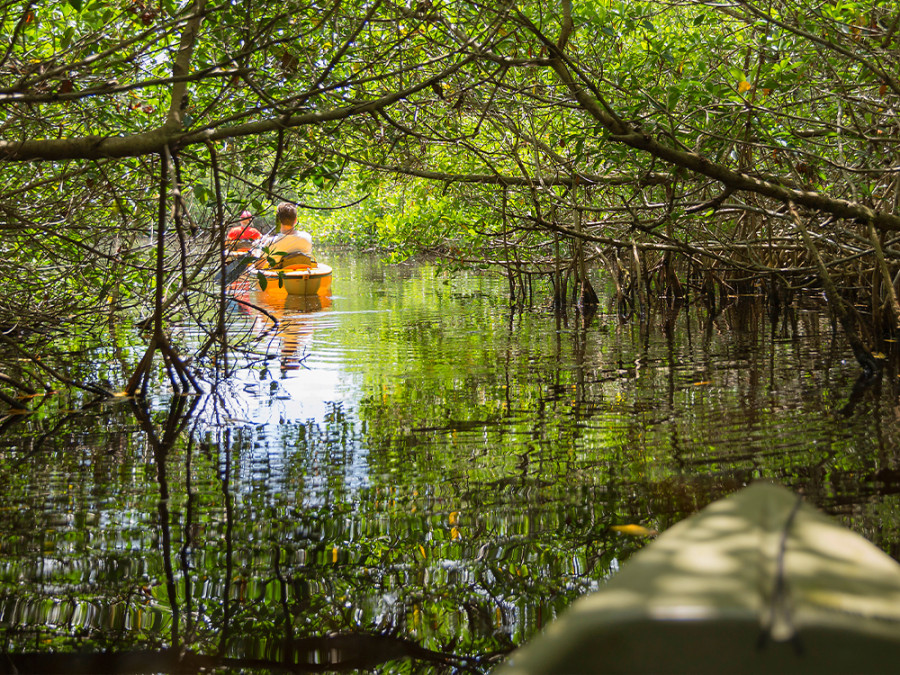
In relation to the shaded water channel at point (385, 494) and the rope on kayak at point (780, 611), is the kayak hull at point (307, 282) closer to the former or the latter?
the shaded water channel at point (385, 494)

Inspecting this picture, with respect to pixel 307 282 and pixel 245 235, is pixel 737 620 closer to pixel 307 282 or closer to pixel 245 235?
pixel 245 235

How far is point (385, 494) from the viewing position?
2.98m

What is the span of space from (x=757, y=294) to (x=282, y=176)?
880 centimetres


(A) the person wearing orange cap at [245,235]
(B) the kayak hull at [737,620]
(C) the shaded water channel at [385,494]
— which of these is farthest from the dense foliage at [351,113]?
(B) the kayak hull at [737,620]

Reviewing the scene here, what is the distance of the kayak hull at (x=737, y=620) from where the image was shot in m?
1.04

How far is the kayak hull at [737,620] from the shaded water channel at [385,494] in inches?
30.5

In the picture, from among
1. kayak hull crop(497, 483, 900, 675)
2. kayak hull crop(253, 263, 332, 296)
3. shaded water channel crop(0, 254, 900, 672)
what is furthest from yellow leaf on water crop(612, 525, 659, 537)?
kayak hull crop(253, 263, 332, 296)

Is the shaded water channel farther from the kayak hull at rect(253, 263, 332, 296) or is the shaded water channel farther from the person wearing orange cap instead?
the kayak hull at rect(253, 263, 332, 296)

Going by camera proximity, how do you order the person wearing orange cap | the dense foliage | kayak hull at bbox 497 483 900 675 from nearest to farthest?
kayak hull at bbox 497 483 900 675 → the dense foliage → the person wearing orange cap

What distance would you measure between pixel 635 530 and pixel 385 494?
36.7 inches

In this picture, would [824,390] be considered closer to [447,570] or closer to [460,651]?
[447,570]

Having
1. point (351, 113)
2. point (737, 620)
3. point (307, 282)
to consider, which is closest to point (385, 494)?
point (351, 113)

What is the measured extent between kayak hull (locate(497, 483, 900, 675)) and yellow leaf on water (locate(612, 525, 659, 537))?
120 cm

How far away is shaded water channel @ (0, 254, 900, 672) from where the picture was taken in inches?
78.0
